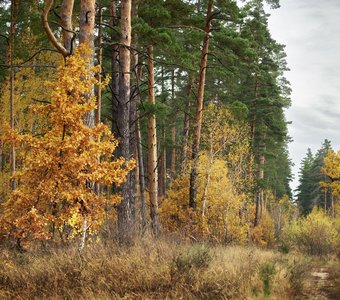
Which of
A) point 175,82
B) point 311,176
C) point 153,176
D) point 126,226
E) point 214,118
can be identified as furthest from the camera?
point 311,176

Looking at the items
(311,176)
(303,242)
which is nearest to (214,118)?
(303,242)

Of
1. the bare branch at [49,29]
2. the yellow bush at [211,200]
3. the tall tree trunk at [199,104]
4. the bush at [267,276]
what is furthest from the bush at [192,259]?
the yellow bush at [211,200]

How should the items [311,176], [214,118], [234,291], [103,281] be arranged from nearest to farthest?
1. [103,281]
2. [234,291]
3. [214,118]
4. [311,176]

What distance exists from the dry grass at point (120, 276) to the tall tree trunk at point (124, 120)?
1.06 m

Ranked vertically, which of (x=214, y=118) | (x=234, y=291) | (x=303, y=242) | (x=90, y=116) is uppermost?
(x=214, y=118)

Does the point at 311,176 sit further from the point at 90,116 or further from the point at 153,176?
the point at 90,116

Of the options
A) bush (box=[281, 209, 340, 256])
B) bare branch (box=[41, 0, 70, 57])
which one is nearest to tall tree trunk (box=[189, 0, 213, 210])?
bare branch (box=[41, 0, 70, 57])

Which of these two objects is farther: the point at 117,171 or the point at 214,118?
the point at 214,118

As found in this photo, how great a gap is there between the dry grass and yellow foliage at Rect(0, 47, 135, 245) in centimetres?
71

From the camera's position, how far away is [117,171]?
6.49 m

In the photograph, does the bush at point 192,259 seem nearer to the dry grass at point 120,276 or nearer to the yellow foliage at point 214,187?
the dry grass at point 120,276

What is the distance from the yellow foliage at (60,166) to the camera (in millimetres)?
6070

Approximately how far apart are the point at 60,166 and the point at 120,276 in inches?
85.7

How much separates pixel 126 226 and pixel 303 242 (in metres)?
20.8
